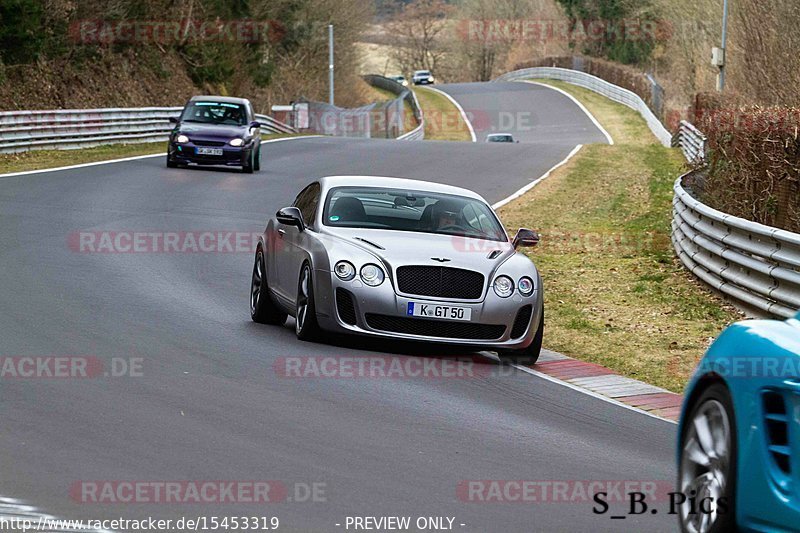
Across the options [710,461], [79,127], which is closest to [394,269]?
[710,461]

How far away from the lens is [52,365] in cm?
985

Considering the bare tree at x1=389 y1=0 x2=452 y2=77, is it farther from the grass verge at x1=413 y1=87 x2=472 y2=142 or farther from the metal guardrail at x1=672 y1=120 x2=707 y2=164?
the metal guardrail at x1=672 y1=120 x2=707 y2=164

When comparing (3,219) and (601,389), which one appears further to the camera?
(3,219)

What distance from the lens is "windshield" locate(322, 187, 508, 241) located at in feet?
40.8

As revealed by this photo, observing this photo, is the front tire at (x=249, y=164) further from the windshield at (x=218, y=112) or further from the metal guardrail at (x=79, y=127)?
the metal guardrail at (x=79, y=127)

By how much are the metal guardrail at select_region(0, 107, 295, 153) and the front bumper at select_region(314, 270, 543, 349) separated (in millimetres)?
20671

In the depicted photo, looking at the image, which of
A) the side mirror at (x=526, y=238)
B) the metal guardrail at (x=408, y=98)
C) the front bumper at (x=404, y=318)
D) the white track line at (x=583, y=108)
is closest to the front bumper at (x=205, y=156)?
the side mirror at (x=526, y=238)

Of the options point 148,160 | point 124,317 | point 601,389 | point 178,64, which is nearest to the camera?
point 601,389

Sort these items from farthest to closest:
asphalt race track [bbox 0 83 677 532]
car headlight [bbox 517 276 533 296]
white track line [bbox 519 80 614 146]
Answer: white track line [bbox 519 80 614 146], car headlight [bbox 517 276 533 296], asphalt race track [bbox 0 83 677 532]

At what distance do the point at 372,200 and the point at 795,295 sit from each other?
404 cm

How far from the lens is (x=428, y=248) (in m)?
11.7

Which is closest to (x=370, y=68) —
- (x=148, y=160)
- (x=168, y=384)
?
(x=148, y=160)

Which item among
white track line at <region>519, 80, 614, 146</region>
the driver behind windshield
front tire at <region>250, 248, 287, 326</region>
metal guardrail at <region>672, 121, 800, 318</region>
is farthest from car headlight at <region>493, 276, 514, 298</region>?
white track line at <region>519, 80, 614, 146</region>

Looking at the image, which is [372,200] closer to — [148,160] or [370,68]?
[148,160]
